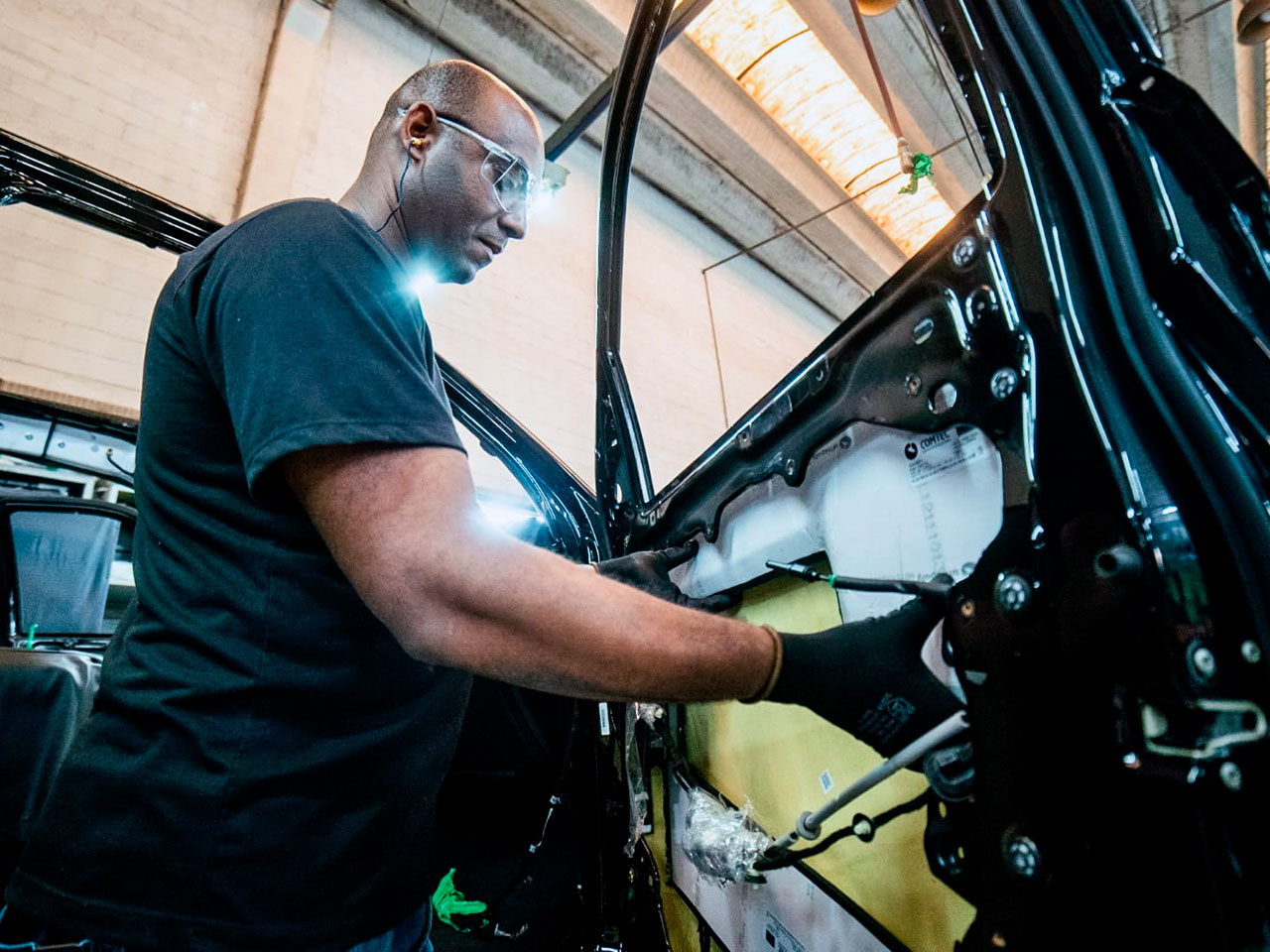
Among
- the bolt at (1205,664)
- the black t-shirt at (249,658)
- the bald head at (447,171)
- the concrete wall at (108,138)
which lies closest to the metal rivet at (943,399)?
the bolt at (1205,664)

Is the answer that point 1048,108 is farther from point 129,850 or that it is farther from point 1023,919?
point 129,850

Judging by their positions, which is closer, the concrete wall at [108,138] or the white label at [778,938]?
the white label at [778,938]

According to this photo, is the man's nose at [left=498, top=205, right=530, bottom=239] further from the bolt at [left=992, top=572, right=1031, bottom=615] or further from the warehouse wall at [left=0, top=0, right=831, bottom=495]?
the warehouse wall at [left=0, top=0, right=831, bottom=495]

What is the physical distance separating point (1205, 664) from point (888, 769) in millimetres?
296

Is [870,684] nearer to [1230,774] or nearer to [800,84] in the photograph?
[1230,774]

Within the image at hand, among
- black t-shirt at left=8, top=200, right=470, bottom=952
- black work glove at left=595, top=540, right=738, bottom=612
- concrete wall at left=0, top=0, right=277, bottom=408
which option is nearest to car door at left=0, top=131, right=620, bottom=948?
black work glove at left=595, top=540, right=738, bottom=612

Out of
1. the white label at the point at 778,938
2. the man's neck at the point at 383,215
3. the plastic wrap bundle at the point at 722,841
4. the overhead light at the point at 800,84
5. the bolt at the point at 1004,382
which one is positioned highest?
the overhead light at the point at 800,84

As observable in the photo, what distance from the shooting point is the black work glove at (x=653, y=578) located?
98 centimetres

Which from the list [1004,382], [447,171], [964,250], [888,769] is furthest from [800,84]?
[888,769]

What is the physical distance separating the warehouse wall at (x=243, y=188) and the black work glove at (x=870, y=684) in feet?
11.1

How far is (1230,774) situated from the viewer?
43 centimetres

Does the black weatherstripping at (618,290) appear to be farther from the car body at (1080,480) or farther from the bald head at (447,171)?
the car body at (1080,480)

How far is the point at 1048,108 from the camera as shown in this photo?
588mm

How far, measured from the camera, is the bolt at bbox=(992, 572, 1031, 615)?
0.51m
